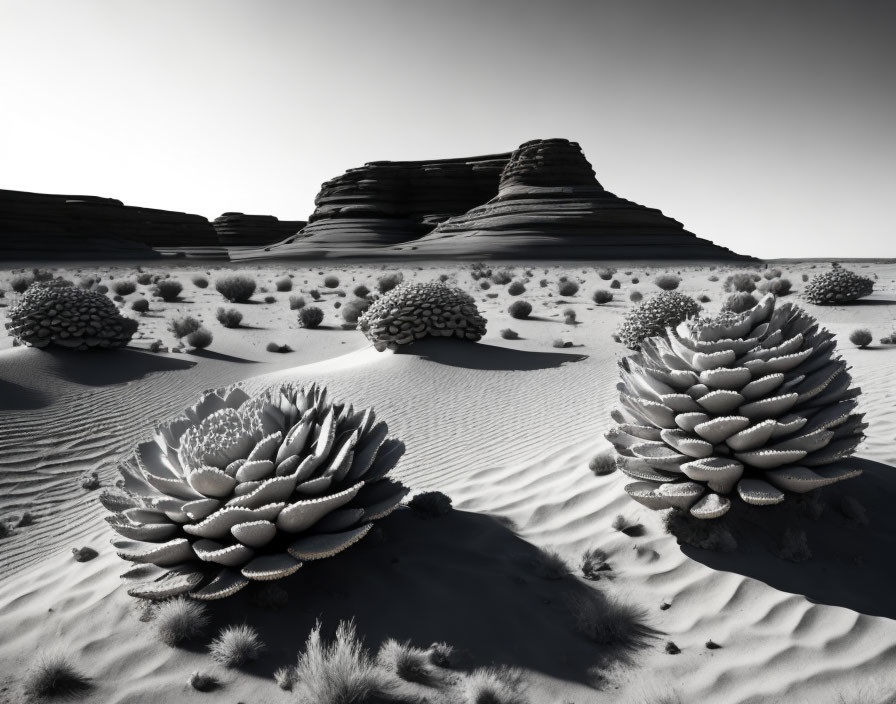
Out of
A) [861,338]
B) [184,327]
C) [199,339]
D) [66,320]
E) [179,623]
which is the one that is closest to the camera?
[179,623]

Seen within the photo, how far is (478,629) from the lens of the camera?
248 centimetres

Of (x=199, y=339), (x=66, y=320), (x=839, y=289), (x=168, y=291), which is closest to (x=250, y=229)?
(x=168, y=291)

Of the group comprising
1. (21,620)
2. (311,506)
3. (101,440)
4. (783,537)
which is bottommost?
(101,440)

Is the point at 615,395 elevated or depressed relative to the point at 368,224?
depressed

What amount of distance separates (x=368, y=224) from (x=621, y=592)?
70.5 meters

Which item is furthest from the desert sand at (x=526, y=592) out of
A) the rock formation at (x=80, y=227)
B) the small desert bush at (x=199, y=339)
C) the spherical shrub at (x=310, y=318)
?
the rock formation at (x=80, y=227)

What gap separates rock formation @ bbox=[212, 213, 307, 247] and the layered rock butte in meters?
17.1

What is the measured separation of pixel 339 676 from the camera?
6.54ft

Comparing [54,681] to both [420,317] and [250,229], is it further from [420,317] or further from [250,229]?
[250,229]

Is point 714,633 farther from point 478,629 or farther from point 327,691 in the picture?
point 327,691

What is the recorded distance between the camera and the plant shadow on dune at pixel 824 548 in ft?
8.63

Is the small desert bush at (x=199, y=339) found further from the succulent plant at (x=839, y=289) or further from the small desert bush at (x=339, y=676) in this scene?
the succulent plant at (x=839, y=289)

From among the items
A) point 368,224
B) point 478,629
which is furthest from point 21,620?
point 368,224

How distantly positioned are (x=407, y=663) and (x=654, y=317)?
8569 millimetres
